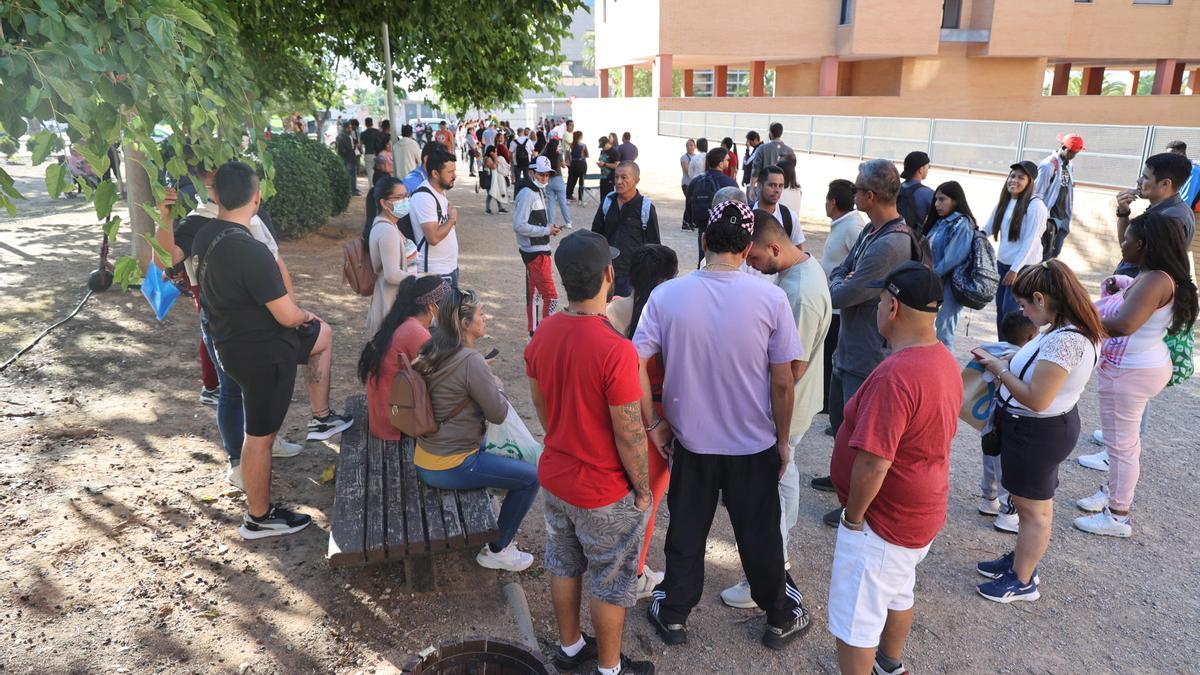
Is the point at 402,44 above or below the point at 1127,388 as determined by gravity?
above

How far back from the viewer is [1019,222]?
5879 millimetres

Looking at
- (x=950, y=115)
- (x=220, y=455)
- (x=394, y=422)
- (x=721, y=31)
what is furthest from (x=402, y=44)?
(x=950, y=115)

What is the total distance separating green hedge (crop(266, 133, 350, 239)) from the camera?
11.1 metres

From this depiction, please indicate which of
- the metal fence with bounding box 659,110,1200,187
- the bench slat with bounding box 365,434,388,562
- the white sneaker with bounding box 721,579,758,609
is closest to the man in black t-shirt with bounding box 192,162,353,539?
the bench slat with bounding box 365,434,388,562

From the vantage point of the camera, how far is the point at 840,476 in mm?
2727

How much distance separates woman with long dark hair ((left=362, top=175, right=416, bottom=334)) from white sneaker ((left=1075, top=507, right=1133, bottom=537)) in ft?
14.9

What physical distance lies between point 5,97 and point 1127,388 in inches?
201

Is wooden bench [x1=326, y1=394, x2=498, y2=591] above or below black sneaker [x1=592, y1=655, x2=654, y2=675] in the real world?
above

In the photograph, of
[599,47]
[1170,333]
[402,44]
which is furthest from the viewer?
[599,47]

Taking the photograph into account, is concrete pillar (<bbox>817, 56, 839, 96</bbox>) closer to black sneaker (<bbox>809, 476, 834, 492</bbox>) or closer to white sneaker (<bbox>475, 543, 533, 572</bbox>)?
black sneaker (<bbox>809, 476, 834, 492</bbox>)

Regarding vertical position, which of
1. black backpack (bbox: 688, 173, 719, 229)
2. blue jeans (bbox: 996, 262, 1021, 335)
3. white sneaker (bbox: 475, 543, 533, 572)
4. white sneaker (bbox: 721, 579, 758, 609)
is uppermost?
black backpack (bbox: 688, 173, 719, 229)

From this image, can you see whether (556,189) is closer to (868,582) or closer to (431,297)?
(431,297)

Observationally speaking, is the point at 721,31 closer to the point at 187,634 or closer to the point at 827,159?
the point at 827,159

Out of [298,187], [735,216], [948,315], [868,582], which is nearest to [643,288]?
[735,216]
